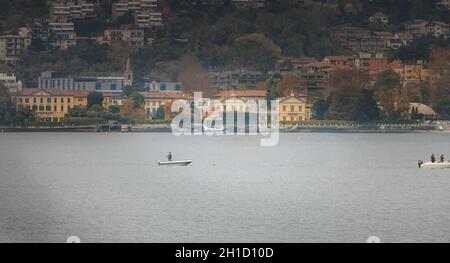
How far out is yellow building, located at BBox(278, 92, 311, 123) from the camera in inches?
3147

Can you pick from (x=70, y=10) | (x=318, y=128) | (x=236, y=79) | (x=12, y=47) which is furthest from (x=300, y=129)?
(x=70, y=10)

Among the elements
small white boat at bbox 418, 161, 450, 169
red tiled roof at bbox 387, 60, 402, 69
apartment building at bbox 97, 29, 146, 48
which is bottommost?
red tiled roof at bbox 387, 60, 402, 69

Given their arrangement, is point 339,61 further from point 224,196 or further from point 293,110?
point 224,196

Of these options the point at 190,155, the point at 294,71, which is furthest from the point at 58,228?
the point at 294,71

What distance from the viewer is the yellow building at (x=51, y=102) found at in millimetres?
81188

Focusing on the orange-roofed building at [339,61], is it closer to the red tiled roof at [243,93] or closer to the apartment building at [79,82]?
the red tiled roof at [243,93]

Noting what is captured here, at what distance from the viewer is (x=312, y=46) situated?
110 meters

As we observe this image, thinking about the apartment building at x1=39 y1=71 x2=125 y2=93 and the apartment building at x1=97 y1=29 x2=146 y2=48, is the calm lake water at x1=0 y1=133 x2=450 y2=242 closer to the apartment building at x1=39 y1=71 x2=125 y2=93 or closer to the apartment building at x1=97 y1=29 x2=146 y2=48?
the apartment building at x1=39 y1=71 x2=125 y2=93

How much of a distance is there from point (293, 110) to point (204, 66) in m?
21.8

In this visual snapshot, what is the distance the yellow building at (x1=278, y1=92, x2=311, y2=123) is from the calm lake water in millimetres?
28605

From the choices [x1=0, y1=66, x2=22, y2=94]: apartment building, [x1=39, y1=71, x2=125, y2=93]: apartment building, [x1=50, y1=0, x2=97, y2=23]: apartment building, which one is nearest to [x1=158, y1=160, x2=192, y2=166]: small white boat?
[x1=0, y1=66, x2=22, y2=94]: apartment building

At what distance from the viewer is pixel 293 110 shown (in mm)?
80562

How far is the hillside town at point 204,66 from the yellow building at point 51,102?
71 millimetres
